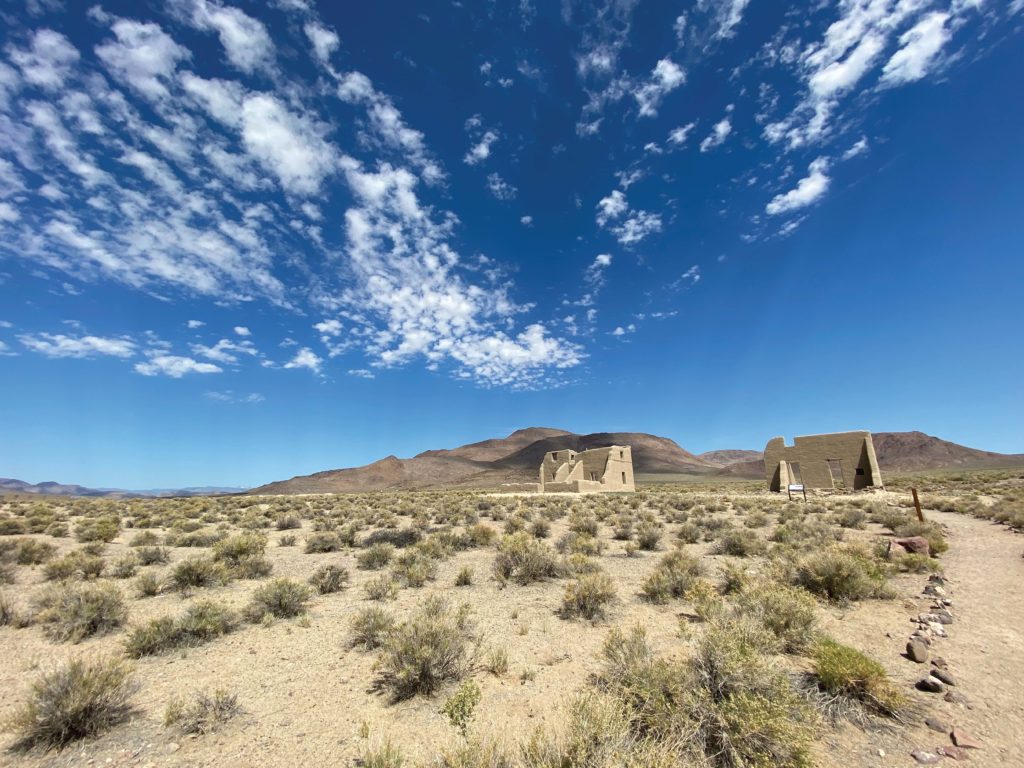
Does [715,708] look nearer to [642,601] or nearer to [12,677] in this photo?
[642,601]

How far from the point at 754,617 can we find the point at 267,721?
568 centimetres

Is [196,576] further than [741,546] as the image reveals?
No

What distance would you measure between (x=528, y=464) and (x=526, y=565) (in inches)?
4257

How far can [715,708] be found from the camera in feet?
12.2

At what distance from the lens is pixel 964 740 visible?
3723mm

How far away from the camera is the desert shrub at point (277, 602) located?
745cm

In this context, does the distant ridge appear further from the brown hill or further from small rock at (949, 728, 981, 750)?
small rock at (949, 728, 981, 750)

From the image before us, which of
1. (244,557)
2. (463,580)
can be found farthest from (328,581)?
(244,557)

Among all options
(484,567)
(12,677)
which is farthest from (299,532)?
(12,677)

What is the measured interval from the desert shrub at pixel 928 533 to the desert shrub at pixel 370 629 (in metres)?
12.3

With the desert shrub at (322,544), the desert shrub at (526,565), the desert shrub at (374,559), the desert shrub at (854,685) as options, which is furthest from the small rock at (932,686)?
the desert shrub at (322,544)

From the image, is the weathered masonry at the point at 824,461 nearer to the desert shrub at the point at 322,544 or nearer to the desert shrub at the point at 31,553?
the desert shrub at the point at 322,544

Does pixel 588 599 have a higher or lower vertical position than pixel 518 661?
higher

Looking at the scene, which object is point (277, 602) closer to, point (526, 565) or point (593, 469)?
point (526, 565)
